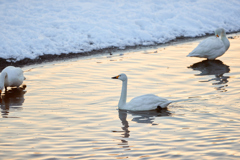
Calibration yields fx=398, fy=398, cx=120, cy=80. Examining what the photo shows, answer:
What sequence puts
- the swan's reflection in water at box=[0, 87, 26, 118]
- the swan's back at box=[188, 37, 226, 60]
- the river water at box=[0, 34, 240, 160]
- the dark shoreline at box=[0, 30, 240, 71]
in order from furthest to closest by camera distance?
the dark shoreline at box=[0, 30, 240, 71], the swan's back at box=[188, 37, 226, 60], the swan's reflection in water at box=[0, 87, 26, 118], the river water at box=[0, 34, 240, 160]

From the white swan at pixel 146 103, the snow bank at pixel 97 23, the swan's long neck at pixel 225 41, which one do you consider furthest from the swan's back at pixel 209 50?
the white swan at pixel 146 103

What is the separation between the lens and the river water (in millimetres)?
6188

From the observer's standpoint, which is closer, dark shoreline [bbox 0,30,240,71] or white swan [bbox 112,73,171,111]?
white swan [bbox 112,73,171,111]

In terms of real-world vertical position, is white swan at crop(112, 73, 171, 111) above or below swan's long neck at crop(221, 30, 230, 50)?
below

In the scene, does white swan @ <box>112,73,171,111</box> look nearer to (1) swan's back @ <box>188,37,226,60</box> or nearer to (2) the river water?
(2) the river water

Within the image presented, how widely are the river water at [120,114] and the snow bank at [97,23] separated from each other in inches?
80.8

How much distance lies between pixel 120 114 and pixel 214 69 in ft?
16.6

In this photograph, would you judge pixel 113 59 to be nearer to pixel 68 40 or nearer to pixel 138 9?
pixel 68 40

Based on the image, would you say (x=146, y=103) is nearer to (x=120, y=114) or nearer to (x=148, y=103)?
(x=148, y=103)

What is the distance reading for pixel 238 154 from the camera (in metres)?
5.91

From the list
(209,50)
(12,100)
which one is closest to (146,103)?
(12,100)

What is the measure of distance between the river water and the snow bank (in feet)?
6.73

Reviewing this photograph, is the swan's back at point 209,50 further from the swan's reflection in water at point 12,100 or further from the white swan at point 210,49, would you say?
the swan's reflection in water at point 12,100

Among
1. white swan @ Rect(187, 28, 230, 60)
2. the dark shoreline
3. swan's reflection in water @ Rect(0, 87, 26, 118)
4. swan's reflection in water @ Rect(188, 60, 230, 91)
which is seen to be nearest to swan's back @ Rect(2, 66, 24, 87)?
swan's reflection in water @ Rect(0, 87, 26, 118)
